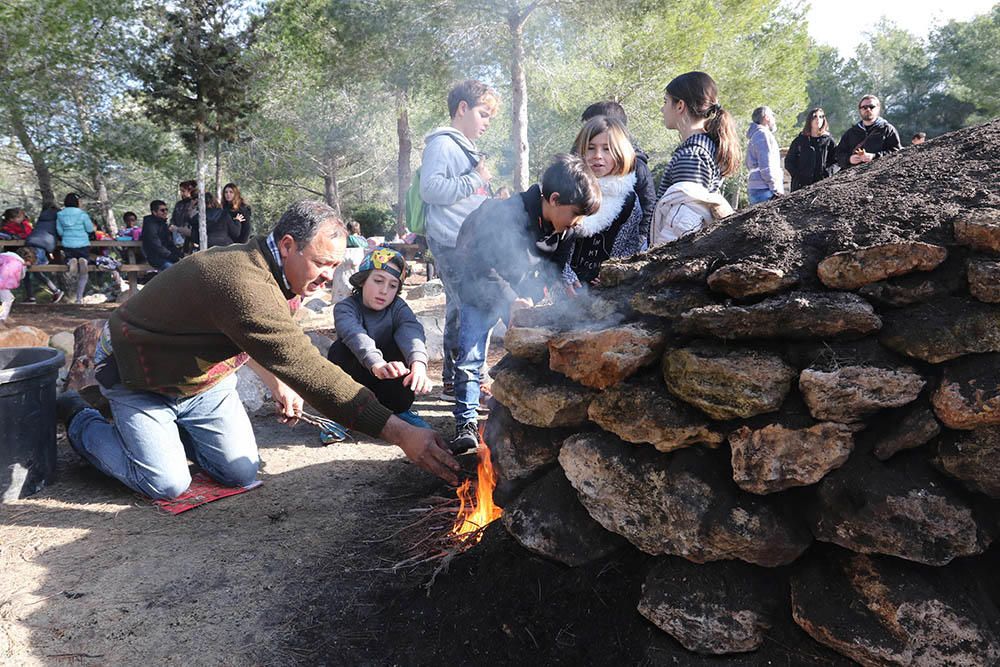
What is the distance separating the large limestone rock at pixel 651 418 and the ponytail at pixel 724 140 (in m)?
2.11

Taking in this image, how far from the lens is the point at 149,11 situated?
34.1 ft

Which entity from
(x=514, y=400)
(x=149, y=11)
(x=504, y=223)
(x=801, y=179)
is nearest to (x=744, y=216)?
(x=514, y=400)

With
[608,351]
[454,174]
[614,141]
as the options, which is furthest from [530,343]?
[454,174]

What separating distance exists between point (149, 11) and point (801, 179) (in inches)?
402

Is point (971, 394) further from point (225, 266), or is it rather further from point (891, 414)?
point (225, 266)

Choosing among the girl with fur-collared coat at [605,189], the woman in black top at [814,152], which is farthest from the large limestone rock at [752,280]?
the woman in black top at [814,152]

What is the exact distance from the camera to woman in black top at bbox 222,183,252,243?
9664mm

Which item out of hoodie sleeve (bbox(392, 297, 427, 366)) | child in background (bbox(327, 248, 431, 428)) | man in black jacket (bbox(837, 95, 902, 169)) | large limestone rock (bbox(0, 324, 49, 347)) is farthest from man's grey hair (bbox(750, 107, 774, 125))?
large limestone rock (bbox(0, 324, 49, 347))

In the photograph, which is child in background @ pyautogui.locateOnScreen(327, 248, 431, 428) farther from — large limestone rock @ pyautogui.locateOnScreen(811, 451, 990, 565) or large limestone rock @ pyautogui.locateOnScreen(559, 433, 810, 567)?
large limestone rock @ pyautogui.locateOnScreen(811, 451, 990, 565)

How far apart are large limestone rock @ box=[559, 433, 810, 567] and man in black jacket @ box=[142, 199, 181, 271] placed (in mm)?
9905

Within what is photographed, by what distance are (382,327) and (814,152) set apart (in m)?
5.61

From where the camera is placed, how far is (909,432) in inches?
61.3

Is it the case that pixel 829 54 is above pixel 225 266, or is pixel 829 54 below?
above

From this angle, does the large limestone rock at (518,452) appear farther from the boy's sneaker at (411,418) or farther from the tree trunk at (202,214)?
the tree trunk at (202,214)
